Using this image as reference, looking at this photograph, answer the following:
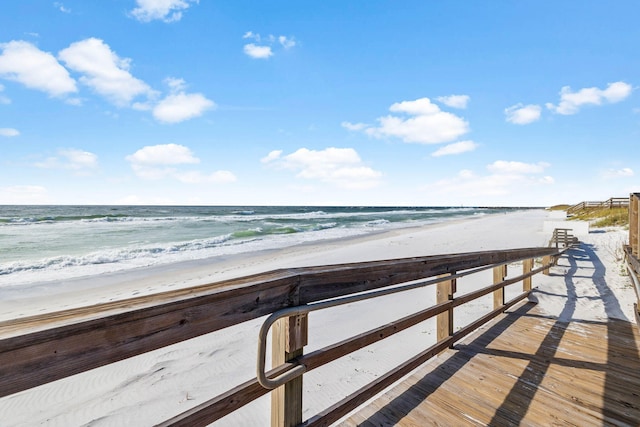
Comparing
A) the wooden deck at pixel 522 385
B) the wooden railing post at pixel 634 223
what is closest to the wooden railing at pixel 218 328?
the wooden deck at pixel 522 385

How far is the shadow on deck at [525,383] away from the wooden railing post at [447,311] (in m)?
0.23

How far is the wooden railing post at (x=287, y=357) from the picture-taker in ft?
5.20

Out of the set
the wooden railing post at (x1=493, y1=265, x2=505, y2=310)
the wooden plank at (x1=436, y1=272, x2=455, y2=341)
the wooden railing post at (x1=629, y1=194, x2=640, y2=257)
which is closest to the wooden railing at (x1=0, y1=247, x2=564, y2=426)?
the wooden plank at (x1=436, y1=272, x2=455, y2=341)

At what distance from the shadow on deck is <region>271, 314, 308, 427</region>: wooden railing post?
76 cm

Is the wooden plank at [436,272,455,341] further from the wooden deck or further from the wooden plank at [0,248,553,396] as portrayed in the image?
the wooden plank at [0,248,553,396]

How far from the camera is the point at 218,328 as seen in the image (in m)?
1.24

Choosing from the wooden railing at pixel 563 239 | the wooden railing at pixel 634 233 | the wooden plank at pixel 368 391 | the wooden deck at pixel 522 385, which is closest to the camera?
the wooden plank at pixel 368 391

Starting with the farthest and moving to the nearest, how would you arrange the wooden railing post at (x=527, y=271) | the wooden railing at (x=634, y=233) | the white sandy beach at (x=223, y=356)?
the wooden railing post at (x=527, y=271), the wooden railing at (x=634, y=233), the white sandy beach at (x=223, y=356)

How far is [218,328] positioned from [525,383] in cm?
283

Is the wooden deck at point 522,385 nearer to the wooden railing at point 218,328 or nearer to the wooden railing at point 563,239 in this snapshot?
the wooden railing at point 218,328

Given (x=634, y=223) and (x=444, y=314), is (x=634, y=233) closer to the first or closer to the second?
(x=634, y=223)

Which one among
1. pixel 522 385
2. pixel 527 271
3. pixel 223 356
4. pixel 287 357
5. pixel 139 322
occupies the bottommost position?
pixel 223 356

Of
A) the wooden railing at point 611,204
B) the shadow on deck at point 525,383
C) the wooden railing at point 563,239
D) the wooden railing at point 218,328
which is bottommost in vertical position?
the shadow on deck at point 525,383

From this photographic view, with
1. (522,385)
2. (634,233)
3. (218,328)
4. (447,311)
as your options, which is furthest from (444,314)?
(634,233)
